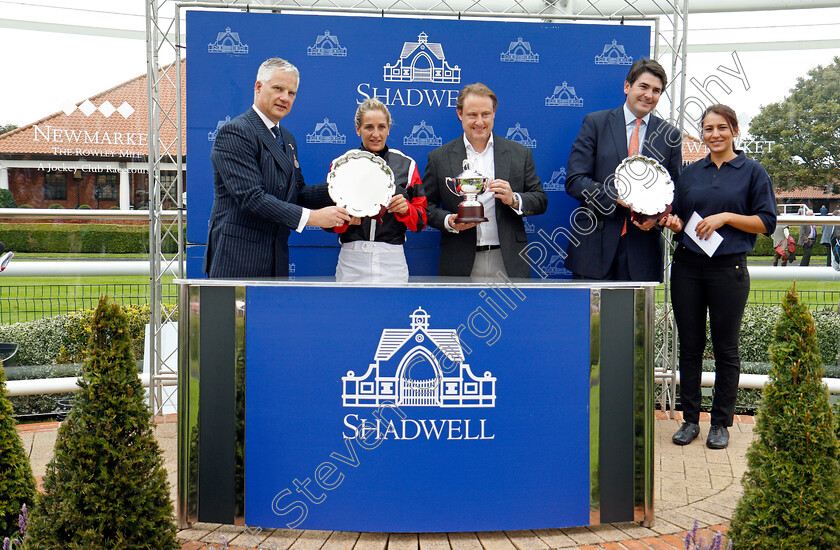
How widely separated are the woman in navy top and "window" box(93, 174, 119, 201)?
531cm

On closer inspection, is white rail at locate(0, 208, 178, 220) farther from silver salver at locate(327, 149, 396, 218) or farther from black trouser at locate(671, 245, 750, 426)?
black trouser at locate(671, 245, 750, 426)

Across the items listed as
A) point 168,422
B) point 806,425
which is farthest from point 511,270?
point 168,422

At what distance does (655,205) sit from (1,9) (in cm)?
643

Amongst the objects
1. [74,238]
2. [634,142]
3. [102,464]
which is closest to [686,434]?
[634,142]

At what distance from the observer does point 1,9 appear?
6.27 m

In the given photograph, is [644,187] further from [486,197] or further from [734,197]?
[486,197]

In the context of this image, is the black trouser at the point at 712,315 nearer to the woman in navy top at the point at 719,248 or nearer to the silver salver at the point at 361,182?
the woman in navy top at the point at 719,248

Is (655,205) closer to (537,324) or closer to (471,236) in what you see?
(471,236)

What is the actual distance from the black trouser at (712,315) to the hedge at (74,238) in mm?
4438

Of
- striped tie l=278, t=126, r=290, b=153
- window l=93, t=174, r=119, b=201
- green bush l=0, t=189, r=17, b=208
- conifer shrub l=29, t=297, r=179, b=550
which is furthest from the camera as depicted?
window l=93, t=174, r=119, b=201

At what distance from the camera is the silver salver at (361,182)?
3.12 m

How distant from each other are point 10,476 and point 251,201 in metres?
1.48

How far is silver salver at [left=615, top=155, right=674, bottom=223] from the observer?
358cm

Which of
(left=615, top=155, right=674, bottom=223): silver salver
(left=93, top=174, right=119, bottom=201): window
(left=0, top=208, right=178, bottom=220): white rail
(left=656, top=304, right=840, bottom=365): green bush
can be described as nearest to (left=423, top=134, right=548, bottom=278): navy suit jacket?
(left=615, top=155, right=674, bottom=223): silver salver
